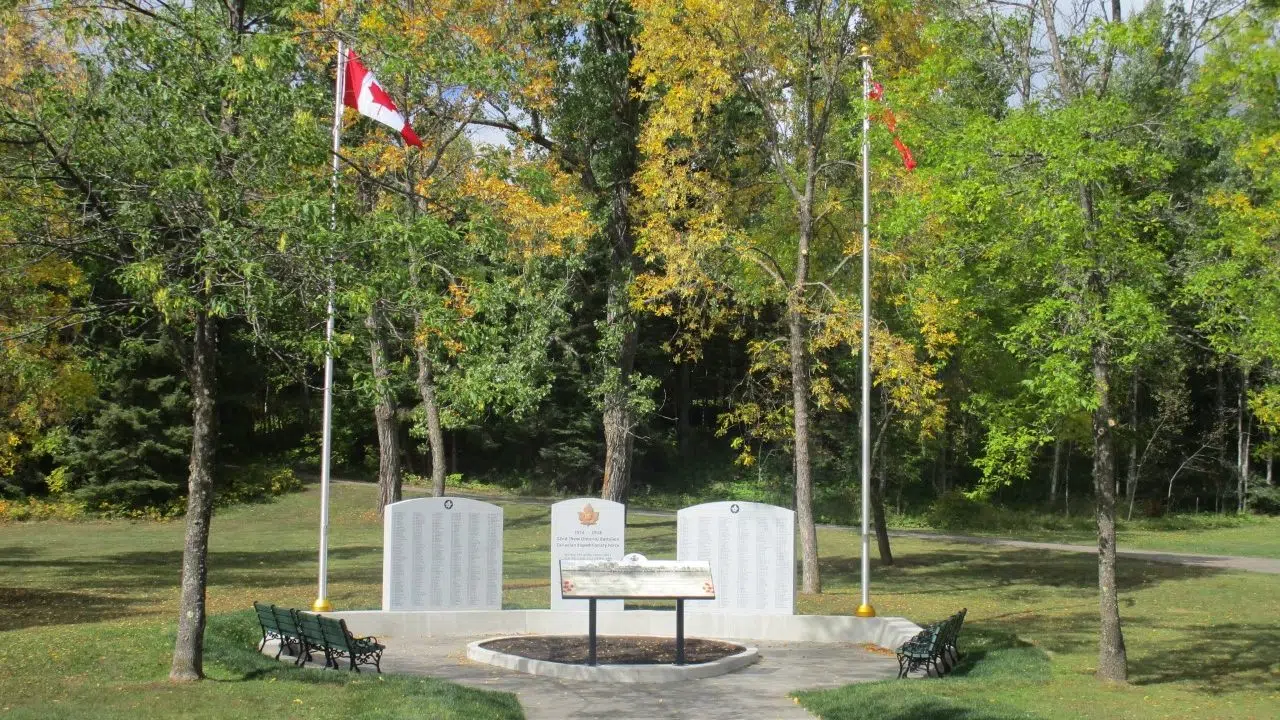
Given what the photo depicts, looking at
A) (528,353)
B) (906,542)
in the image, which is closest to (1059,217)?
(528,353)

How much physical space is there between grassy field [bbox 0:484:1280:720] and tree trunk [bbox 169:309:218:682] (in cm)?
35

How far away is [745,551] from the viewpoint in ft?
60.0

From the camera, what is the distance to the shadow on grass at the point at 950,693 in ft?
37.6

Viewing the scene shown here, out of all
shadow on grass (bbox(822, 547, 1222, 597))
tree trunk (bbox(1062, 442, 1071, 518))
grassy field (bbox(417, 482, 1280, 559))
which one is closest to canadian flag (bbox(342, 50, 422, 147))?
shadow on grass (bbox(822, 547, 1222, 597))

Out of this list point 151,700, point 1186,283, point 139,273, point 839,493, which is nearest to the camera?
point 139,273

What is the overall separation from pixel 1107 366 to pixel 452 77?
28.2ft

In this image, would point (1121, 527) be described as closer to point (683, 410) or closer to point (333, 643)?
point (683, 410)

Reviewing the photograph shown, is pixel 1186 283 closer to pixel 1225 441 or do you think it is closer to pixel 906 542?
pixel 906 542

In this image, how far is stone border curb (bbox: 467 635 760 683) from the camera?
1404 cm

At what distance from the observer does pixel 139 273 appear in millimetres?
9891

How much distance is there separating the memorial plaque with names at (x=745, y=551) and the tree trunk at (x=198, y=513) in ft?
26.5

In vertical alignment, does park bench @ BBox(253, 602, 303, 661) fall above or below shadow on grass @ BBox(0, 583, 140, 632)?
above

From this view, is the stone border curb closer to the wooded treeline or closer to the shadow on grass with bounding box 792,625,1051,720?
the shadow on grass with bounding box 792,625,1051,720

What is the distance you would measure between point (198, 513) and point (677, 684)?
226 inches
